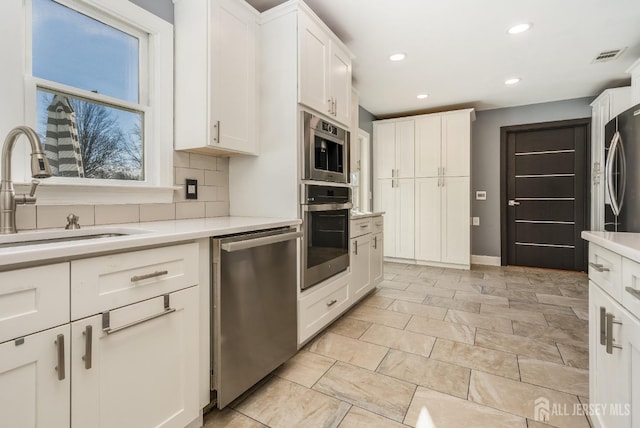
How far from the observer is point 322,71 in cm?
224

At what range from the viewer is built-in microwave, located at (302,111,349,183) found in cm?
204

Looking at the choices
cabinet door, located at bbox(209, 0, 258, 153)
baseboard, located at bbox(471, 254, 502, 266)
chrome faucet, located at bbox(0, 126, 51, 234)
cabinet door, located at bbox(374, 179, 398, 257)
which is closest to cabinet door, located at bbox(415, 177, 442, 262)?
cabinet door, located at bbox(374, 179, 398, 257)

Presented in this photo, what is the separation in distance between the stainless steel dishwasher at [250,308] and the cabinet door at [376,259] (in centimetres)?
147

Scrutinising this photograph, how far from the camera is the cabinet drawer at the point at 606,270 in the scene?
1.01 meters

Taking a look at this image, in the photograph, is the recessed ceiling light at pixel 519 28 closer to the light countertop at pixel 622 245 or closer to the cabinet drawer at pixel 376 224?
Result: the cabinet drawer at pixel 376 224

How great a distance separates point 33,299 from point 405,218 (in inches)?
177

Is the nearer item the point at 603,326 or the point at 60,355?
the point at 60,355

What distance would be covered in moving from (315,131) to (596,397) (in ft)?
6.42

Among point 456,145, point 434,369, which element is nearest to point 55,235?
point 434,369

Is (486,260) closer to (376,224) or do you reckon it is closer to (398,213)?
(398,213)

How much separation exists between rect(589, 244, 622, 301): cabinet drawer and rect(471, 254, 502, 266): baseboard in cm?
382

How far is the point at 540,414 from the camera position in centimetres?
144

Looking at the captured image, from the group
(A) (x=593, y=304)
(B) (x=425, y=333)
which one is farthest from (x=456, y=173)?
(A) (x=593, y=304)

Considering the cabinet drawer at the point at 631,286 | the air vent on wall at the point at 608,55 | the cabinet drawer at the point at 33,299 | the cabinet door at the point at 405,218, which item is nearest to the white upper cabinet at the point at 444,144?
the cabinet door at the point at 405,218
